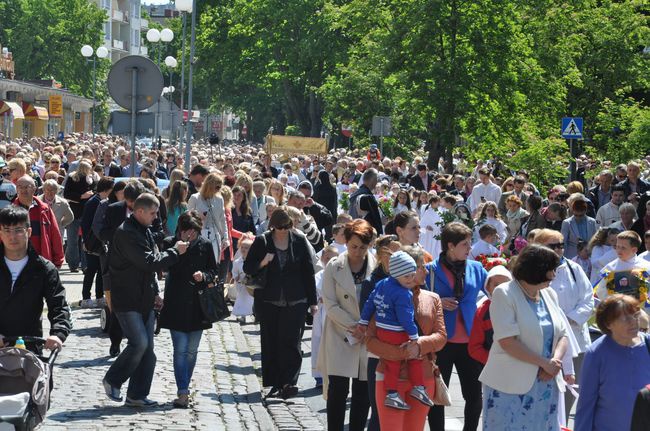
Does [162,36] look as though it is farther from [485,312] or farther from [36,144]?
[485,312]

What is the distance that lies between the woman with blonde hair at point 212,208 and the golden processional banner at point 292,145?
97.4ft

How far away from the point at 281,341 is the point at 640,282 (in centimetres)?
302

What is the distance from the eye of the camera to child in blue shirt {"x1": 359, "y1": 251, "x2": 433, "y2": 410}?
8.68 m

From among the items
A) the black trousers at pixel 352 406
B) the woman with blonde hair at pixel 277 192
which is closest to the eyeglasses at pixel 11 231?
the black trousers at pixel 352 406

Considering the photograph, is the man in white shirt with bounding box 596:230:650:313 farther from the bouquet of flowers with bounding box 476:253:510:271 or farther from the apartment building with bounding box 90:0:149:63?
the apartment building with bounding box 90:0:149:63

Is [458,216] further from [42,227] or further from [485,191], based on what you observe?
[42,227]

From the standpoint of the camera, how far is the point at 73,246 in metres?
22.3

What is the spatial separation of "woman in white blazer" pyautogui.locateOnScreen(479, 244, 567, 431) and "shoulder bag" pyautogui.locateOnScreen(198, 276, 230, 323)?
3938 millimetres

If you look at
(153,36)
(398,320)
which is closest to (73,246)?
(398,320)

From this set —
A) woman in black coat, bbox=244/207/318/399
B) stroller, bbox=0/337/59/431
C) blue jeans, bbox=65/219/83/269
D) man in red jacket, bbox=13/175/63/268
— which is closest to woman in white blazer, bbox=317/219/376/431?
woman in black coat, bbox=244/207/318/399

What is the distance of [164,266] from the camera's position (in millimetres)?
10922

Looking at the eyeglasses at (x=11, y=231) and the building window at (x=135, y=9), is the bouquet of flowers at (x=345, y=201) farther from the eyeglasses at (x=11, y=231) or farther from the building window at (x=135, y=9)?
the building window at (x=135, y=9)

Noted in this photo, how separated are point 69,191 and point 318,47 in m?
44.8

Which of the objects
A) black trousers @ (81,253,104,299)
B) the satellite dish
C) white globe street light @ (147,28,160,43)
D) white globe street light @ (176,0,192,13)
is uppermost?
white globe street light @ (176,0,192,13)
